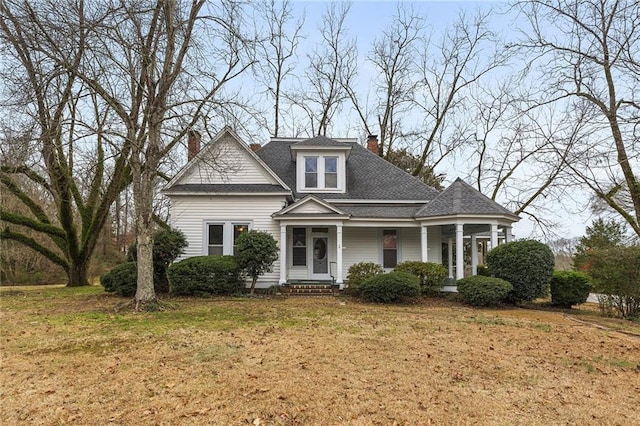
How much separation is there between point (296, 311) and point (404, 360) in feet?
17.2

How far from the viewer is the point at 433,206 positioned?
15992mm

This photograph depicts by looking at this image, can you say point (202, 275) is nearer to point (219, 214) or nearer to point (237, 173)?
point (219, 214)

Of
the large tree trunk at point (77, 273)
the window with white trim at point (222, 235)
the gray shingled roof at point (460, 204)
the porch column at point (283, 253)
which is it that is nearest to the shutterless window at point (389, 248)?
the gray shingled roof at point (460, 204)

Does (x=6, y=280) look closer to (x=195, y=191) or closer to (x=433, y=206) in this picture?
(x=195, y=191)

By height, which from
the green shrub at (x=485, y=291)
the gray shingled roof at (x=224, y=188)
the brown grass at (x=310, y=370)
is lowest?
the brown grass at (x=310, y=370)

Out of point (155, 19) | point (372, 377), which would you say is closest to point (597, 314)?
point (372, 377)

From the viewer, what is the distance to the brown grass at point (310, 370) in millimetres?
4289

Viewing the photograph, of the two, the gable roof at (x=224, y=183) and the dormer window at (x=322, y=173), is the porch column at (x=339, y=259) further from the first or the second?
the dormer window at (x=322, y=173)

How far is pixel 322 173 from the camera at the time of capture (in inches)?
698

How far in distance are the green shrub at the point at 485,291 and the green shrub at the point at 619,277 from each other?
2.60 m

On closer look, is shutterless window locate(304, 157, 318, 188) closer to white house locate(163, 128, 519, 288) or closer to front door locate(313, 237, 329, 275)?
white house locate(163, 128, 519, 288)

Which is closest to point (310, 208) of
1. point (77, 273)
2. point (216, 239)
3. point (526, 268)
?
point (216, 239)

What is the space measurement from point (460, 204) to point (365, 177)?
5.02m

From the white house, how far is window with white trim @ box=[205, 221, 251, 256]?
0.13ft
